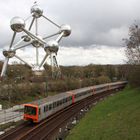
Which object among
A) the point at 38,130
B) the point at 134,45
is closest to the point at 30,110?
the point at 38,130

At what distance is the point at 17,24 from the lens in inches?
2751

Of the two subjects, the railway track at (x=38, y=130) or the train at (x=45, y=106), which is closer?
the railway track at (x=38, y=130)

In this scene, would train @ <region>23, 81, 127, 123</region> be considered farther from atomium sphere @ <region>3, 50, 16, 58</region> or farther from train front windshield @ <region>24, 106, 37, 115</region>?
atomium sphere @ <region>3, 50, 16, 58</region>

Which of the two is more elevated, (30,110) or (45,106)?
(45,106)

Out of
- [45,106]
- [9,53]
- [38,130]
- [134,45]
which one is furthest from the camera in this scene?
[9,53]

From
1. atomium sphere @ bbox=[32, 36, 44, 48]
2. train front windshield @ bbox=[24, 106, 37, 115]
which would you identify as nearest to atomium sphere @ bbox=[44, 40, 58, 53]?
atomium sphere @ bbox=[32, 36, 44, 48]

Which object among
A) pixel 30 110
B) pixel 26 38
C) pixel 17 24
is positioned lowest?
pixel 30 110

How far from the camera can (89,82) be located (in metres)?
91.6

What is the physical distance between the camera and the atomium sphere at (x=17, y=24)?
7000 cm

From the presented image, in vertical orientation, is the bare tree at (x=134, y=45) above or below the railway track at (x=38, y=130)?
above

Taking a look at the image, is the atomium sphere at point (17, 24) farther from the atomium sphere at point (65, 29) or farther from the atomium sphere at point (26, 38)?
the atomium sphere at point (65, 29)

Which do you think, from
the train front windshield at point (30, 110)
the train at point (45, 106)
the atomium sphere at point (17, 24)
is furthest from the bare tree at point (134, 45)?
the atomium sphere at point (17, 24)

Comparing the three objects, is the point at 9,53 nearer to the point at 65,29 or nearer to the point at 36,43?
the point at 36,43

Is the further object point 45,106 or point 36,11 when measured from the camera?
point 36,11
